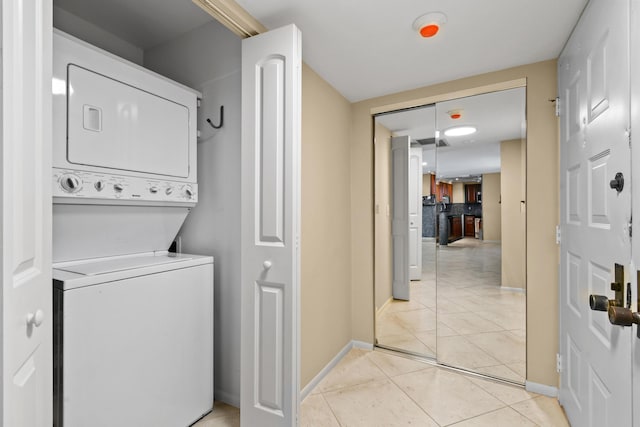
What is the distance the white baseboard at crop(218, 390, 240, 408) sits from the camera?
1858mm

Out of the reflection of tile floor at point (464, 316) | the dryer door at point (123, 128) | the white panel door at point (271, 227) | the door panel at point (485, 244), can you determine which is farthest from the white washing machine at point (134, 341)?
the door panel at point (485, 244)

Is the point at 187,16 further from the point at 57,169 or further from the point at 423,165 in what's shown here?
the point at 423,165

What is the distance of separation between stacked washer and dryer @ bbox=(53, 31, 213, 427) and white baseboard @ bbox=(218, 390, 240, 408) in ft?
0.42

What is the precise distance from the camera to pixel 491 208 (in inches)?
95.3

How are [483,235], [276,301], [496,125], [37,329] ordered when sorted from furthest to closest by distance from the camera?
1. [483,235]
2. [496,125]
3. [276,301]
4. [37,329]

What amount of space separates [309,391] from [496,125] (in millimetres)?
2372

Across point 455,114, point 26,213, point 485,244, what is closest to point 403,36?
point 455,114

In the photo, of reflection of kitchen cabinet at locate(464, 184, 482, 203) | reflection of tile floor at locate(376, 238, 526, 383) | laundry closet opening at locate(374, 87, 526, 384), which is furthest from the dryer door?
reflection of kitchen cabinet at locate(464, 184, 482, 203)

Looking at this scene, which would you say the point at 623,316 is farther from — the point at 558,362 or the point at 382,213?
the point at 382,213

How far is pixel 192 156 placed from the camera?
187 centimetres

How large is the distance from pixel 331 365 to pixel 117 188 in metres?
1.90

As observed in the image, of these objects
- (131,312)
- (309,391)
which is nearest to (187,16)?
(131,312)

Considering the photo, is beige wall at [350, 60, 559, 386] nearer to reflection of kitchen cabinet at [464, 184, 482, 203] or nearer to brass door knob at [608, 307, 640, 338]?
reflection of kitchen cabinet at [464, 184, 482, 203]

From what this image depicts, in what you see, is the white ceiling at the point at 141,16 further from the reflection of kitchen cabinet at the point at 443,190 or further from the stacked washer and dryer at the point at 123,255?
the reflection of kitchen cabinet at the point at 443,190
